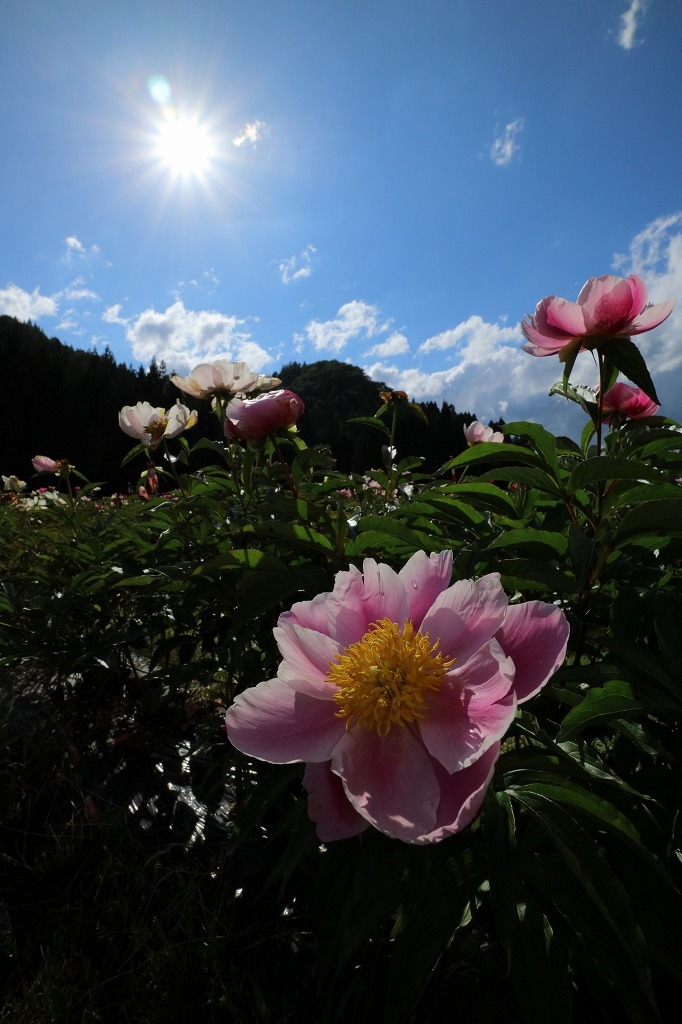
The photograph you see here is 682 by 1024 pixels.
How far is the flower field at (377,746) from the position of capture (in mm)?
536

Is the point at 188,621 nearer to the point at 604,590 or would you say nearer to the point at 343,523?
the point at 343,523

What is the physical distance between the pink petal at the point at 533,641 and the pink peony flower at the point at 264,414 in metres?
0.88

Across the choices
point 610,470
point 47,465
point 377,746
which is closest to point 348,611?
point 377,746

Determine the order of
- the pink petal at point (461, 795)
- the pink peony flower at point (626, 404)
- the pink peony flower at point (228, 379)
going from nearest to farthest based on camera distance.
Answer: the pink petal at point (461, 795)
the pink peony flower at point (626, 404)
the pink peony flower at point (228, 379)

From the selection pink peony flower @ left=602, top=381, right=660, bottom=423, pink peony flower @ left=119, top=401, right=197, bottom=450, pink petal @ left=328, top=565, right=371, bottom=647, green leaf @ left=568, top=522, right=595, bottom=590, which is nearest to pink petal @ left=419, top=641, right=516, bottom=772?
pink petal @ left=328, top=565, right=371, bottom=647

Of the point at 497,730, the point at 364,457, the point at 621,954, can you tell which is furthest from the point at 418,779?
the point at 364,457

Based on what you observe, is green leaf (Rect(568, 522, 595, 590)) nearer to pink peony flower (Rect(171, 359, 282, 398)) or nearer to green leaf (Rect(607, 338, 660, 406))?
green leaf (Rect(607, 338, 660, 406))

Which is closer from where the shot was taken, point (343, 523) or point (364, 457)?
point (343, 523)

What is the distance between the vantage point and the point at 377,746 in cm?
56

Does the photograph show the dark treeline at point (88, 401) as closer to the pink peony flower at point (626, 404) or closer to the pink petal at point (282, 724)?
the pink peony flower at point (626, 404)

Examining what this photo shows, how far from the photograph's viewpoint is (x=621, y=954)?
53cm

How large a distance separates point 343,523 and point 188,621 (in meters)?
0.65

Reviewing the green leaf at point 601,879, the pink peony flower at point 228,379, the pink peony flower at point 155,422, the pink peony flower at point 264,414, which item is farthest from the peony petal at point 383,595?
the pink peony flower at point 155,422

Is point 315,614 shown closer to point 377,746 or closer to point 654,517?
point 377,746
